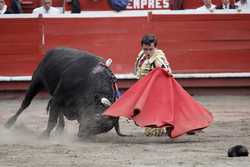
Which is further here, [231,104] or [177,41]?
[177,41]

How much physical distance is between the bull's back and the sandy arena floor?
22.3 inches

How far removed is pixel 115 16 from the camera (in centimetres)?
1321

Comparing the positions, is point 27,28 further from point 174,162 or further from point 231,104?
point 174,162

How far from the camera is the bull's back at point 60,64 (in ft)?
28.6

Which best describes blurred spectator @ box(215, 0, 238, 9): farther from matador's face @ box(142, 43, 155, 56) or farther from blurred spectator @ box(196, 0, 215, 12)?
matador's face @ box(142, 43, 155, 56)

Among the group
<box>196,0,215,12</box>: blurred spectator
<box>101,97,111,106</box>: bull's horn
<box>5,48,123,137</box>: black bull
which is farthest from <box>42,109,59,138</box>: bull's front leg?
<box>196,0,215,12</box>: blurred spectator

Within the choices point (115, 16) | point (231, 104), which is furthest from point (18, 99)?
point (231, 104)

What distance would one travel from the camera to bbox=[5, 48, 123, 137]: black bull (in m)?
8.42

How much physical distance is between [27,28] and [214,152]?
618 cm

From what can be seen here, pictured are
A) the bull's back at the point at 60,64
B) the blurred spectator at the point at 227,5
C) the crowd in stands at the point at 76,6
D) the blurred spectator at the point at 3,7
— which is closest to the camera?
the bull's back at the point at 60,64

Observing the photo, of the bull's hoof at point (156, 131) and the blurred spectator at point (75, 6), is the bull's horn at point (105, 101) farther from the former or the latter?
the blurred spectator at point (75, 6)

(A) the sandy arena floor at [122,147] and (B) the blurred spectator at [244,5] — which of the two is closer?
(A) the sandy arena floor at [122,147]

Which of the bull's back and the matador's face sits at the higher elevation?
the matador's face

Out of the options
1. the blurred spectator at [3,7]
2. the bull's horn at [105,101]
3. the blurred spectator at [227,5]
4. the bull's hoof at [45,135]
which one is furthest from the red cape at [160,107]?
the blurred spectator at [227,5]
